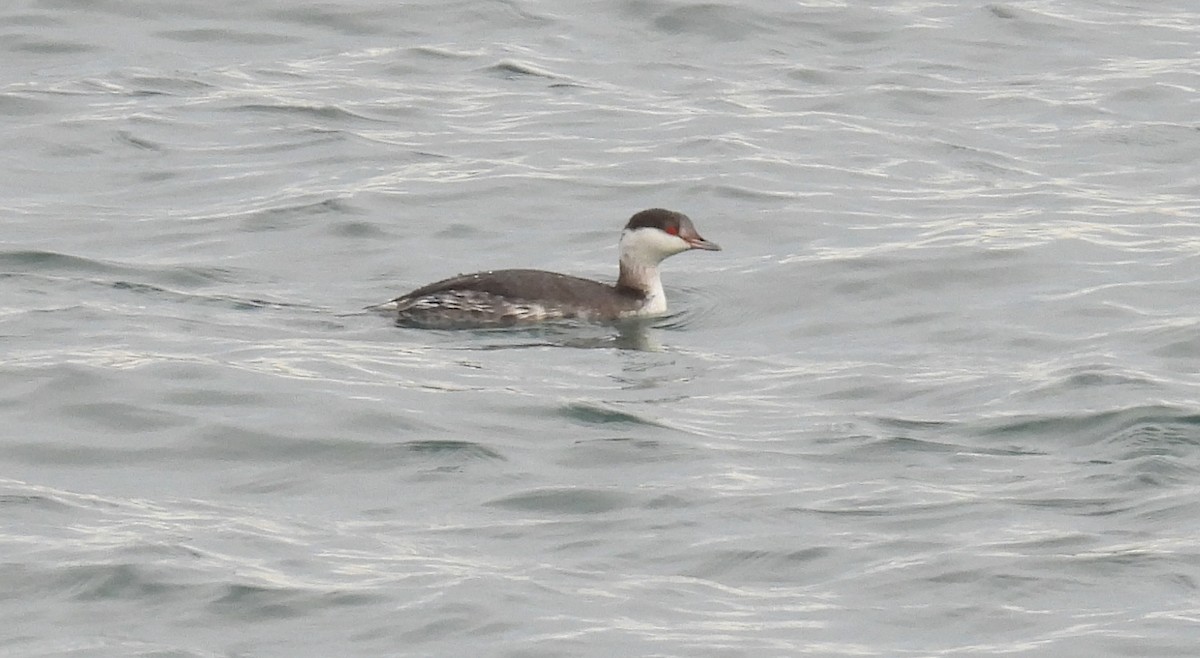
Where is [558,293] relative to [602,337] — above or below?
above

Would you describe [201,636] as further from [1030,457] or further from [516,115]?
[516,115]

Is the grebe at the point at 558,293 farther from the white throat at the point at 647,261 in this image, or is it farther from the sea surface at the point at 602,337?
the sea surface at the point at 602,337

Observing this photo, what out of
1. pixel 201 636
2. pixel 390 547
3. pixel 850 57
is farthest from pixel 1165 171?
pixel 201 636

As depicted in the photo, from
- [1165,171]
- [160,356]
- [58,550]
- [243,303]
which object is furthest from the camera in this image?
→ [1165,171]

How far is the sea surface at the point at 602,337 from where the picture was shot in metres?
9.24

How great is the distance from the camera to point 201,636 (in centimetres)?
877

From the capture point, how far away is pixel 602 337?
14.5 meters

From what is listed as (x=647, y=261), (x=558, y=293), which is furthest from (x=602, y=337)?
(x=647, y=261)

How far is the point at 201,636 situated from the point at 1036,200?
9959 millimetres

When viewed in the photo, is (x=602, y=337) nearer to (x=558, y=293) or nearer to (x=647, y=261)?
(x=558, y=293)

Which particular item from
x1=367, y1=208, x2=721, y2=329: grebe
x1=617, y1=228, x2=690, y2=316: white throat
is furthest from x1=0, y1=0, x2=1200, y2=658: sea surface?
x1=617, y1=228, x2=690, y2=316: white throat

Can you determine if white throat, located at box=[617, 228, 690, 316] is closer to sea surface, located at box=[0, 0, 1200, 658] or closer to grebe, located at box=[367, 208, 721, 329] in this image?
grebe, located at box=[367, 208, 721, 329]

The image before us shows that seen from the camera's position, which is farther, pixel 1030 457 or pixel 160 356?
pixel 160 356

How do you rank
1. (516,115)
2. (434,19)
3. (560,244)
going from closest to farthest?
1. (560,244)
2. (516,115)
3. (434,19)
